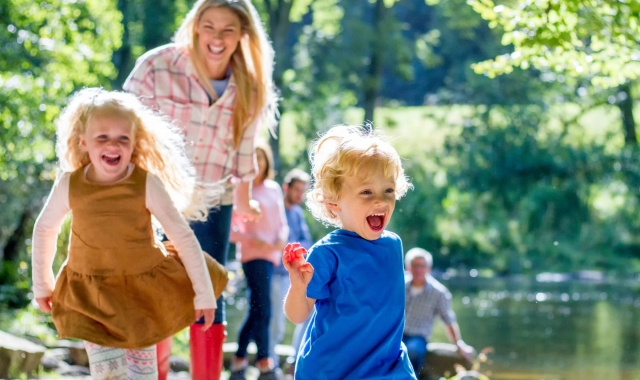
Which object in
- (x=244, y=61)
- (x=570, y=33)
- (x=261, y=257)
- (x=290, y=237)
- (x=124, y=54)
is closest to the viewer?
(x=244, y=61)

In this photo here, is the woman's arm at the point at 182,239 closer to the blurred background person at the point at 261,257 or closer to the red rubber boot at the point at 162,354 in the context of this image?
the red rubber boot at the point at 162,354

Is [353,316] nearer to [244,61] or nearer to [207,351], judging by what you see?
[207,351]

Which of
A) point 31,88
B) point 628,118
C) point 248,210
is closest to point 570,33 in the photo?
point 248,210

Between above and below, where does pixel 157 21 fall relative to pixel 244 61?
above

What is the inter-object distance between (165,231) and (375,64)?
2325 cm

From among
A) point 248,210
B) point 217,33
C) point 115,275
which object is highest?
point 217,33

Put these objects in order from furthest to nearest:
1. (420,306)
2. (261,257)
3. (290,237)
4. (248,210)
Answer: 1. (420,306)
2. (290,237)
3. (261,257)
4. (248,210)

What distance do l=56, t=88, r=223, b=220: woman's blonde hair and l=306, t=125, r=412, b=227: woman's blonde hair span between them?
0.98 metres

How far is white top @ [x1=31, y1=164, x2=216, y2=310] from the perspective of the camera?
4309 millimetres

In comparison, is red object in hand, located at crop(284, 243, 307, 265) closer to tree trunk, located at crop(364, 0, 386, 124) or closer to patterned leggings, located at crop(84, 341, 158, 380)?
patterned leggings, located at crop(84, 341, 158, 380)

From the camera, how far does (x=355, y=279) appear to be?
3520 mm

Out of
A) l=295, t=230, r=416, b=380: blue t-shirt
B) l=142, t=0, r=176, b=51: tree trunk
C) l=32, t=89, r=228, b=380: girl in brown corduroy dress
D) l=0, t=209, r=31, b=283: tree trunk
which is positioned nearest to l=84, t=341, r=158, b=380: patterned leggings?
l=32, t=89, r=228, b=380: girl in brown corduroy dress

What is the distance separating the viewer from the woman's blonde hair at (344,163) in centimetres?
362

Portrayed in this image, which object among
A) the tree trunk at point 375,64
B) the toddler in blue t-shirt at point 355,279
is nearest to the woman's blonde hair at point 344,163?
the toddler in blue t-shirt at point 355,279
